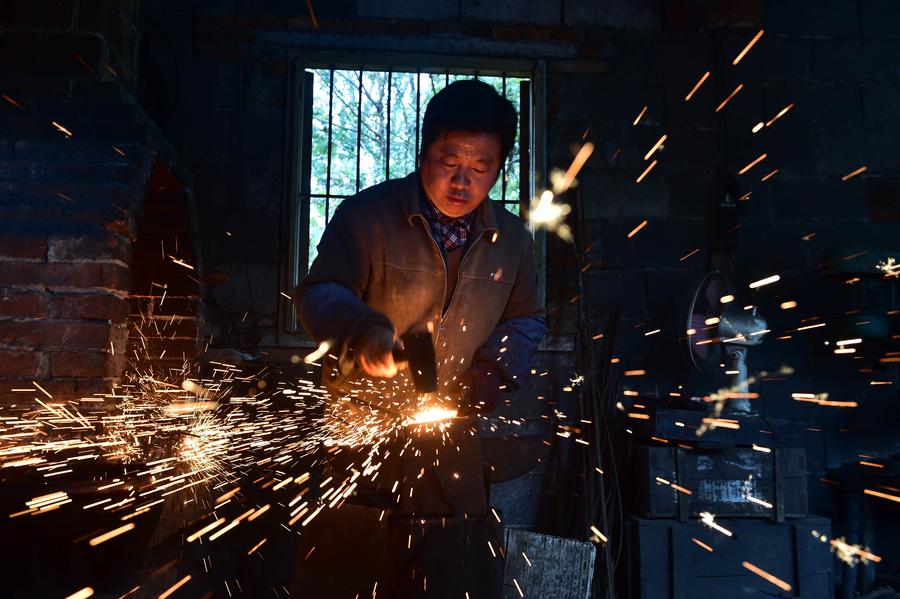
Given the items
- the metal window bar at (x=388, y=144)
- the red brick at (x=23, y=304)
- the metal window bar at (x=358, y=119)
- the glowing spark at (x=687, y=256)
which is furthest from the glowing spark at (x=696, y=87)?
the red brick at (x=23, y=304)

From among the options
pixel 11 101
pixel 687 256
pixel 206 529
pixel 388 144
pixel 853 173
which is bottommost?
pixel 206 529

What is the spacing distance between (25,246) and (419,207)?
1.58 meters

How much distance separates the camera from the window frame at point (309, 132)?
425cm

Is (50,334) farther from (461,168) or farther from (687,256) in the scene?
(687,256)

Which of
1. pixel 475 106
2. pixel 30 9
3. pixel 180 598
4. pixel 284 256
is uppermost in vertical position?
pixel 30 9

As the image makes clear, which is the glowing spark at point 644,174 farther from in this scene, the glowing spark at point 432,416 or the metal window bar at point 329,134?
the glowing spark at point 432,416

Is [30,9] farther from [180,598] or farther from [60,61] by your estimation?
[180,598]

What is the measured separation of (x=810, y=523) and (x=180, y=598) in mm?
3148

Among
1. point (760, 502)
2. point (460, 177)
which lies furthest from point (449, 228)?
point (760, 502)

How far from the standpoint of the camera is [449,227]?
2740mm

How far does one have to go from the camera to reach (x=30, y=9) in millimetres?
3230

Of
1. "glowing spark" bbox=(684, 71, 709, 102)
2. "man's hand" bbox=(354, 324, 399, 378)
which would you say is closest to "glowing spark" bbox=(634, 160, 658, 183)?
"glowing spark" bbox=(684, 71, 709, 102)

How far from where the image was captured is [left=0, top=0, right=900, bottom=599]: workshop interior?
2.77 m

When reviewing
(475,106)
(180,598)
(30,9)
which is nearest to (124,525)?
(180,598)
